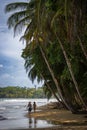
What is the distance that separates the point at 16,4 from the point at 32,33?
10.3 ft

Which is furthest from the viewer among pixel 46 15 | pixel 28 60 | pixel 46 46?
pixel 28 60

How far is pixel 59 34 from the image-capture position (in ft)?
90.0

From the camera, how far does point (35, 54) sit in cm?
3709

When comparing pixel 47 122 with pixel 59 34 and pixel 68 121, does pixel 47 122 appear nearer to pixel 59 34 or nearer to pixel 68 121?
pixel 68 121

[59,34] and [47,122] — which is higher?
[59,34]

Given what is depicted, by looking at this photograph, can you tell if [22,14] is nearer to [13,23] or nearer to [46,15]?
[13,23]

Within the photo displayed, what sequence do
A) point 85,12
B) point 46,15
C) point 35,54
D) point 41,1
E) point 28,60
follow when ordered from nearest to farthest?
point 85,12, point 41,1, point 46,15, point 35,54, point 28,60

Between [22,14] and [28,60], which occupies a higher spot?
[22,14]

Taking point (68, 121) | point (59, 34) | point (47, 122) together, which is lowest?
point (47, 122)

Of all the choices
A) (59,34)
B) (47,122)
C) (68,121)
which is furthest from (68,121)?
(59,34)

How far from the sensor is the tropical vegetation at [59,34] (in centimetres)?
2042

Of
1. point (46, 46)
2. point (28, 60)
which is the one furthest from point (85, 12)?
point (28, 60)

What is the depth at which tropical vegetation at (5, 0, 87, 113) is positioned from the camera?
20422 mm

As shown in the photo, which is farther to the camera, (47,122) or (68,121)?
(47,122)
